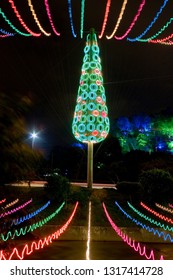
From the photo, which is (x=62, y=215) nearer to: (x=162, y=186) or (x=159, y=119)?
(x=162, y=186)

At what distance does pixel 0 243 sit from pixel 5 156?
1919 mm

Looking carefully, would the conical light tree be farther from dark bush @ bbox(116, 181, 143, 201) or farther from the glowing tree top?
dark bush @ bbox(116, 181, 143, 201)

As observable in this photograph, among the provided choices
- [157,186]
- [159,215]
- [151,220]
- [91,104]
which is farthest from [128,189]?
[151,220]

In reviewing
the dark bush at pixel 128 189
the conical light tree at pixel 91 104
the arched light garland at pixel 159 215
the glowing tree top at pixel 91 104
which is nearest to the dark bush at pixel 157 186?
the arched light garland at pixel 159 215

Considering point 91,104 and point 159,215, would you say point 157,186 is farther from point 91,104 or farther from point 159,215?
point 91,104

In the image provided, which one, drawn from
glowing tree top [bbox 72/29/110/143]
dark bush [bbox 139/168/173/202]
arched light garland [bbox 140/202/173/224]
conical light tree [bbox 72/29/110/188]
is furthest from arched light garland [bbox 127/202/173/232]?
glowing tree top [bbox 72/29/110/143]

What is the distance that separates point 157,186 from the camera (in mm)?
16797

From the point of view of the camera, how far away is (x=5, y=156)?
494 cm

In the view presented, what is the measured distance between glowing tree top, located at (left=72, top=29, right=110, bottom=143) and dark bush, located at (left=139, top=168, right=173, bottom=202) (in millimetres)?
5723

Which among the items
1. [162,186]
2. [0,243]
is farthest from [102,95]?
[0,243]

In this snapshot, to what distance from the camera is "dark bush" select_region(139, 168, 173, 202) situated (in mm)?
16656

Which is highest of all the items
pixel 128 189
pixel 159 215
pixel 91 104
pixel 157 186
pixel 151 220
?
pixel 91 104

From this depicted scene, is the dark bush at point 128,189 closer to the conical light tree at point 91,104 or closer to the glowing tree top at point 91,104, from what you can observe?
the conical light tree at point 91,104

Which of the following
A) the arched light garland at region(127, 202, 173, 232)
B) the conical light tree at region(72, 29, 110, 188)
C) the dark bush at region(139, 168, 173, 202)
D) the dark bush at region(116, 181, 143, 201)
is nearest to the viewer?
the arched light garland at region(127, 202, 173, 232)
